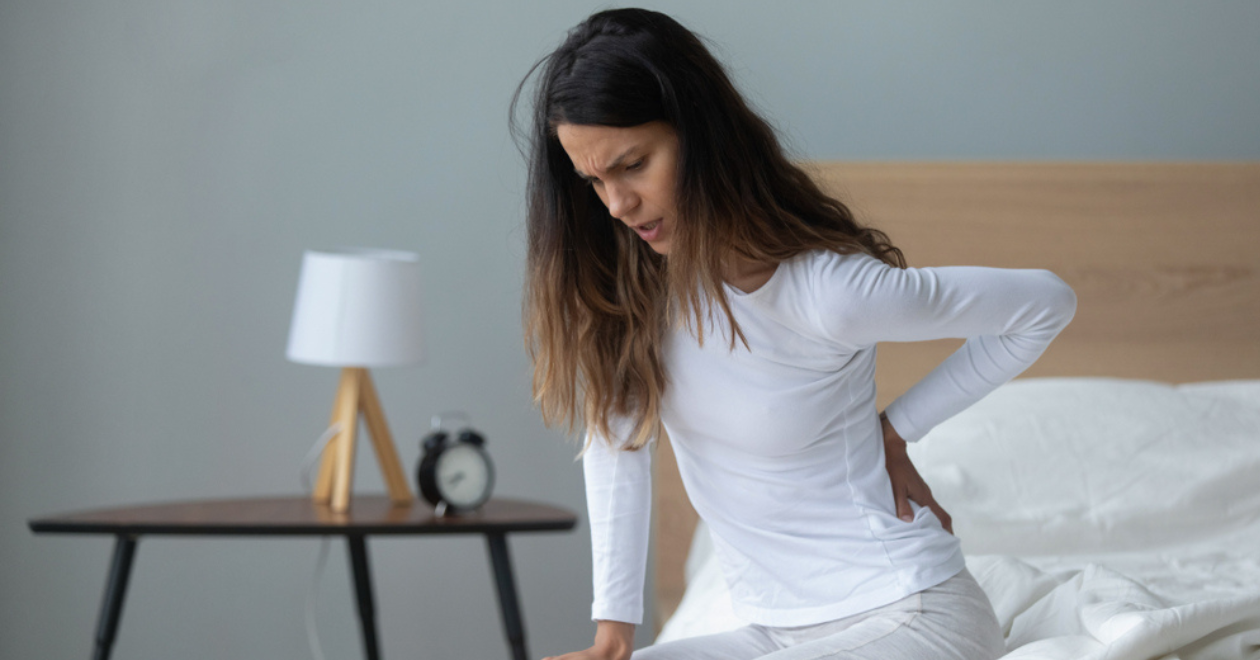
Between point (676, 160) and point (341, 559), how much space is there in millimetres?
1617

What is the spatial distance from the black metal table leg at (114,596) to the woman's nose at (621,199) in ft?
4.06

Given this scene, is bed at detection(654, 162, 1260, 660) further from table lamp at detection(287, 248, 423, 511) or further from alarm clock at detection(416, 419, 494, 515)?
table lamp at detection(287, 248, 423, 511)

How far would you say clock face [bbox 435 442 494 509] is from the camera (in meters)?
1.85

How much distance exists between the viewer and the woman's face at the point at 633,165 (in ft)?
2.88

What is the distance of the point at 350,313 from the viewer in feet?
5.96

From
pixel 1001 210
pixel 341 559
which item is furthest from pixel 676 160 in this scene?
pixel 341 559

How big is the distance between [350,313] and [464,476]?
0.34 meters

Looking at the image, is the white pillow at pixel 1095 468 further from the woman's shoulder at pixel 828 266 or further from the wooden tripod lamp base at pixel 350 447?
the wooden tripod lamp base at pixel 350 447

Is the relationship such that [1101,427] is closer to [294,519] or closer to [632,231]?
[632,231]

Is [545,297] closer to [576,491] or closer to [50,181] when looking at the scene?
[576,491]

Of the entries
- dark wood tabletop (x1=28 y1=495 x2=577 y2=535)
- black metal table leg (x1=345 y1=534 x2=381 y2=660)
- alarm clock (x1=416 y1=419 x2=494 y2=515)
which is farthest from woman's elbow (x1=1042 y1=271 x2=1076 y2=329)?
black metal table leg (x1=345 y1=534 x2=381 y2=660)

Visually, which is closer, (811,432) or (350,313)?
(811,432)

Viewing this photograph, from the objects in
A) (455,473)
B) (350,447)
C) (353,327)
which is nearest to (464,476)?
(455,473)

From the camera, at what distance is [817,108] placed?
7.18ft
